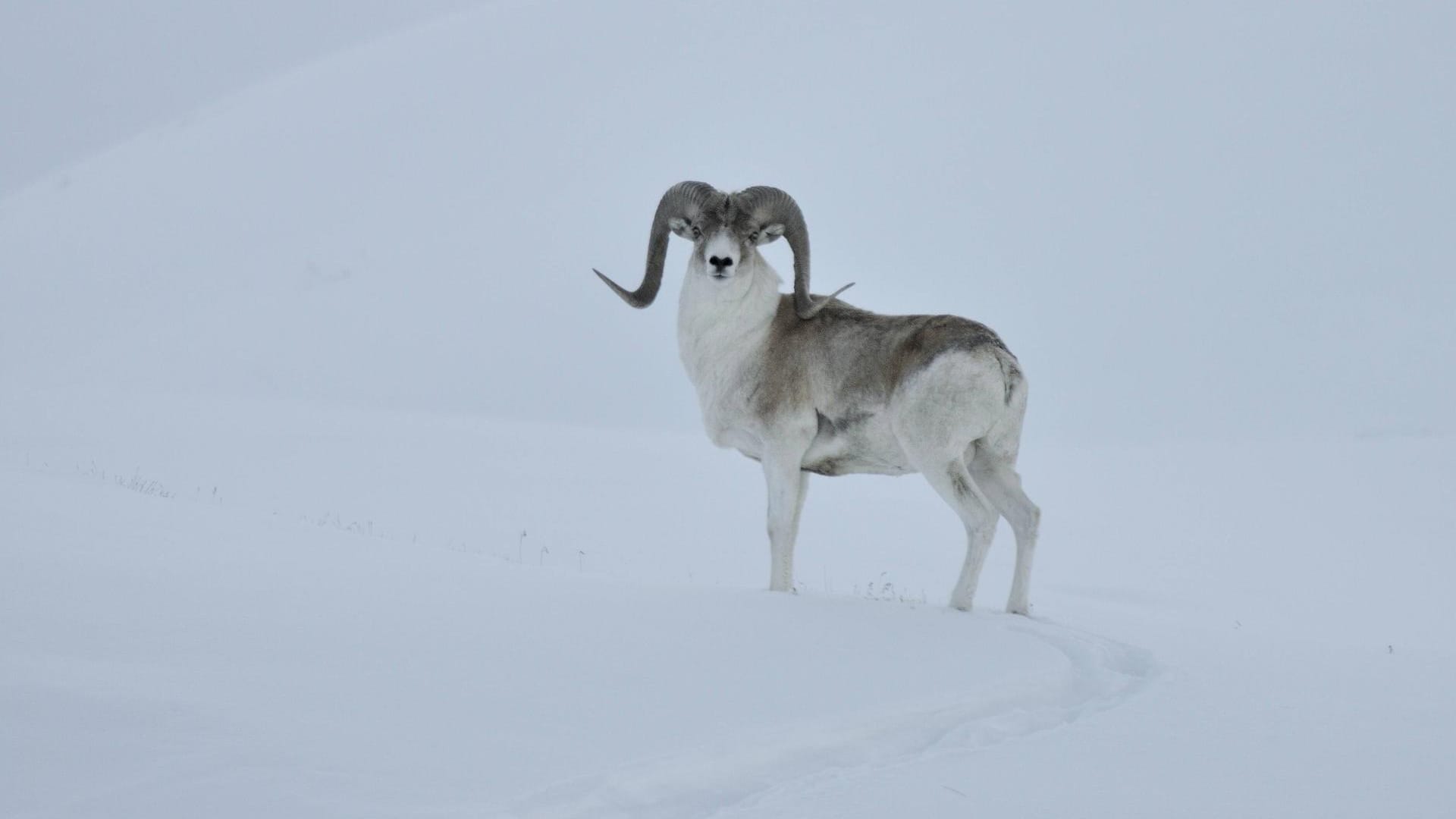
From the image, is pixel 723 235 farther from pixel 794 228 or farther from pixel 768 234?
pixel 794 228

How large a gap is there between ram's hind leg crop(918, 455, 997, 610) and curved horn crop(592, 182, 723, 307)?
2.69 metres

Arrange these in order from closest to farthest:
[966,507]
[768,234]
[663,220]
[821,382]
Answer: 1. [966,507]
2. [821,382]
3. [768,234]
4. [663,220]

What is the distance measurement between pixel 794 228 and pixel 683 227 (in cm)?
86

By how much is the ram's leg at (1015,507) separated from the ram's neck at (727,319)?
6.27ft

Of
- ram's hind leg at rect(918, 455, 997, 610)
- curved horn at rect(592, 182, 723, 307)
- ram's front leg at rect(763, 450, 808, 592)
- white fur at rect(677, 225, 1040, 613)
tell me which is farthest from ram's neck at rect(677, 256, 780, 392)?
ram's hind leg at rect(918, 455, 997, 610)

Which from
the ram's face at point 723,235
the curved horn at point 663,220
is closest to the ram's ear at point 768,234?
the ram's face at point 723,235

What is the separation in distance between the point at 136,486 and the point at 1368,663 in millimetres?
9786

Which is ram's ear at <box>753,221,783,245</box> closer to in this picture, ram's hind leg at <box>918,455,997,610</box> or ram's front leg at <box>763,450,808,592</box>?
ram's front leg at <box>763,450,808,592</box>

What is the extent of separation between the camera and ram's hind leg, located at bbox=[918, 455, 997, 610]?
9.77 meters

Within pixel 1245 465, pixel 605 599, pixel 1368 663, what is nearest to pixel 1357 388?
pixel 1245 465

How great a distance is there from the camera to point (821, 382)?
10430mm

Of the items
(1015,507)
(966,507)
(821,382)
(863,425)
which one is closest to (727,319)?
(821,382)

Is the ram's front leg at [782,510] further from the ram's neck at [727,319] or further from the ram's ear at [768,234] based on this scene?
the ram's ear at [768,234]

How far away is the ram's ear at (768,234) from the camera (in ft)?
36.1
